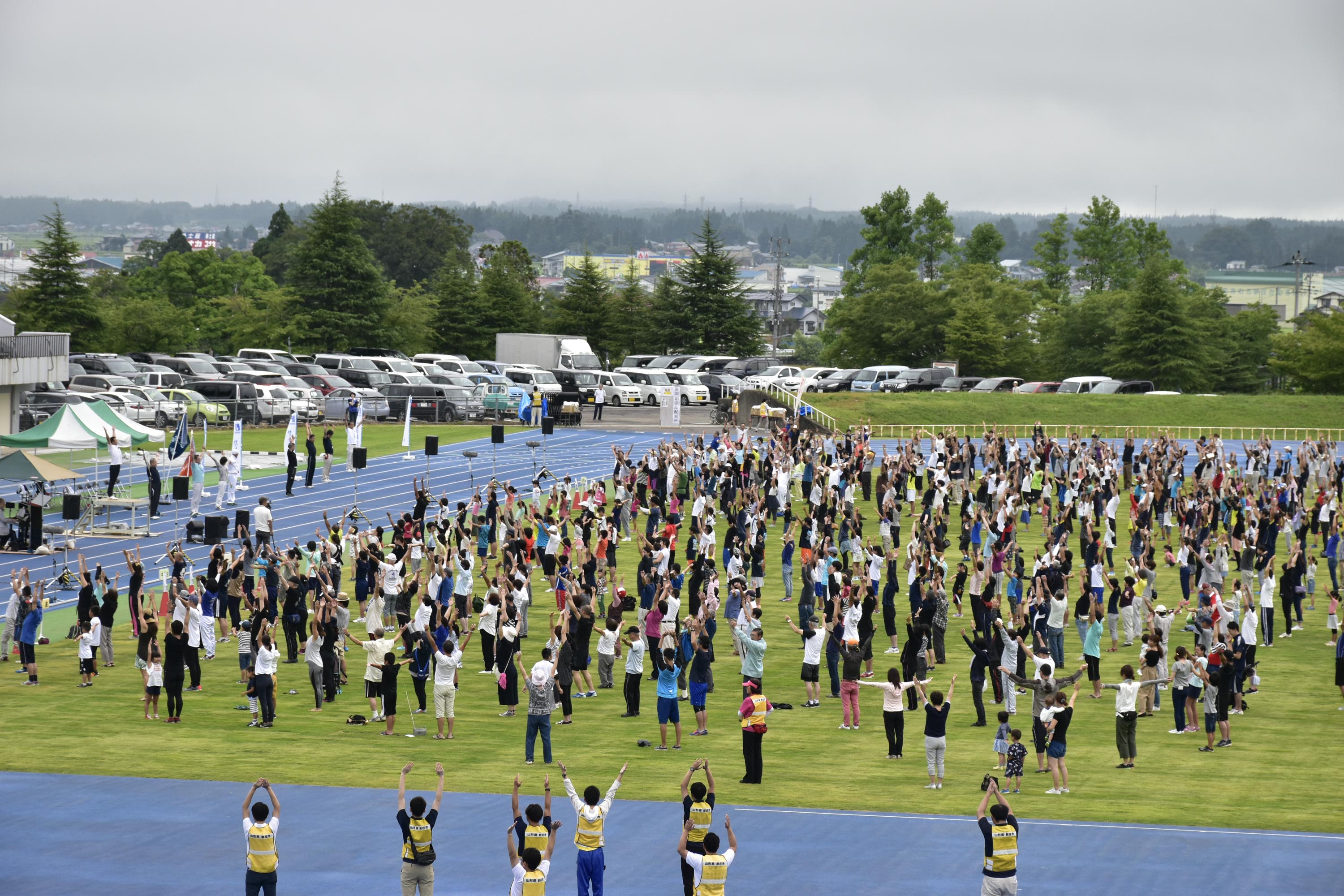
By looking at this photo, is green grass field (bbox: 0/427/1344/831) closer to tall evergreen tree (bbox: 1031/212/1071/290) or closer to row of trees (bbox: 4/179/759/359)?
row of trees (bbox: 4/179/759/359)

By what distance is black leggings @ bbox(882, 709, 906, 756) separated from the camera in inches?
654

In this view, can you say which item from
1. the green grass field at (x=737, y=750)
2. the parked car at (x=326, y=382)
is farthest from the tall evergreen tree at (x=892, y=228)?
the green grass field at (x=737, y=750)

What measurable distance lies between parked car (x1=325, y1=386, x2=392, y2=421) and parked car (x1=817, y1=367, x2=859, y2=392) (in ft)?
67.7

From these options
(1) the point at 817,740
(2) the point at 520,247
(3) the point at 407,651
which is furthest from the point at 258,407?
(2) the point at 520,247

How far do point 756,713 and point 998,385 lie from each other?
5245cm

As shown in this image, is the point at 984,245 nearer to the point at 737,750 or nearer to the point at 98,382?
the point at 98,382

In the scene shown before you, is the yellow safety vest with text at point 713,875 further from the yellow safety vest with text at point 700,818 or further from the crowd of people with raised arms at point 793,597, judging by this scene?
the crowd of people with raised arms at point 793,597

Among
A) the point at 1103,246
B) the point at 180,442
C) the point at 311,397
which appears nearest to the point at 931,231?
the point at 1103,246

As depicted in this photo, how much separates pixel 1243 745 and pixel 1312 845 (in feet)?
11.6

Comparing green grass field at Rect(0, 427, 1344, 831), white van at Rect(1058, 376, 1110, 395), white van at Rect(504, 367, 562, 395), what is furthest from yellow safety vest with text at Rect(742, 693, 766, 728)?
white van at Rect(1058, 376, 1110, 395)

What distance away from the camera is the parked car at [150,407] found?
46.8 m

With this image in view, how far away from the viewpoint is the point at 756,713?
1550cm

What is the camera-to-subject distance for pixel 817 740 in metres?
17.8

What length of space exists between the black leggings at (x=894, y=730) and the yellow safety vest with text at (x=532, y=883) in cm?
701
